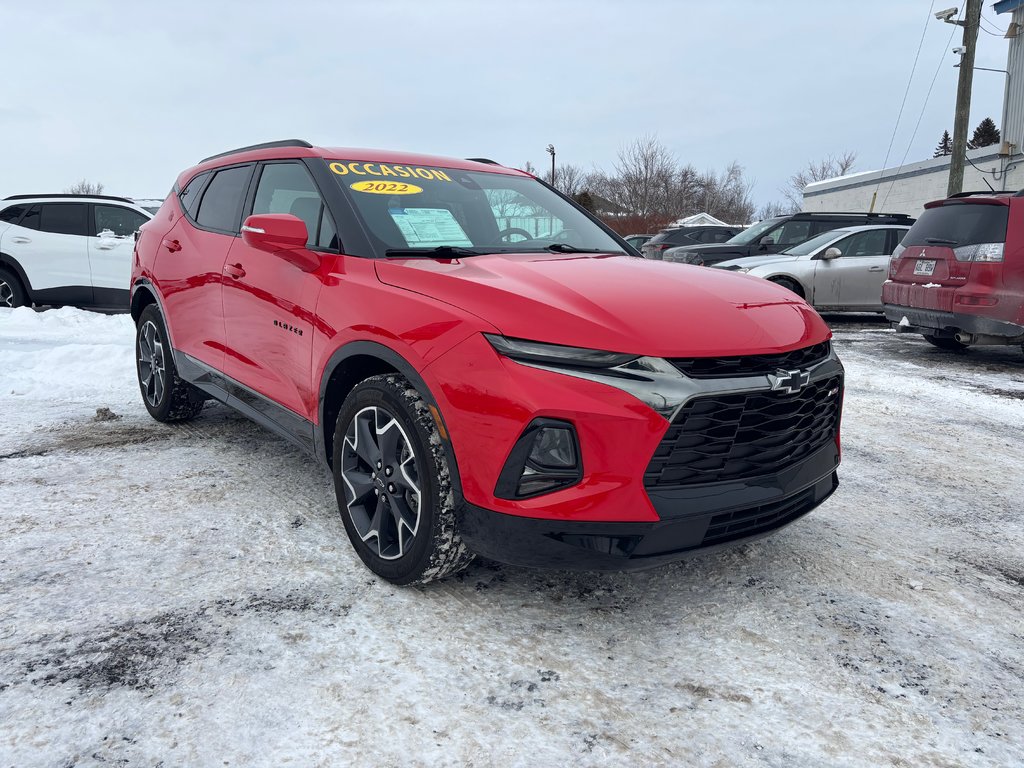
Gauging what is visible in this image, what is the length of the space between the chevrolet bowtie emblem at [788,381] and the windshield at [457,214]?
135 cm

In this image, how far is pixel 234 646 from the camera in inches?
95.8

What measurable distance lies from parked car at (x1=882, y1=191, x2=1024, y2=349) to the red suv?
212 inches

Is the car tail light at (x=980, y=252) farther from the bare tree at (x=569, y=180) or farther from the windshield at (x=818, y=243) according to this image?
the bare tree at (x=569, y=180)

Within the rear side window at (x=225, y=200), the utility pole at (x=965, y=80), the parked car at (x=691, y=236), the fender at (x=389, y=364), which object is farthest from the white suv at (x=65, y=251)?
the utility pole at (x=965, y=80)

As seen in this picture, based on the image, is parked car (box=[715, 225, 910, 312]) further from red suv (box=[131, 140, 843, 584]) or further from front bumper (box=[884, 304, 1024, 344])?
red suv (box=[131, 140, 843, 584])

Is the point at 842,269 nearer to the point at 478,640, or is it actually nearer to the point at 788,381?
the point at 788,381

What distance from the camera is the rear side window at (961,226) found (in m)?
7.35

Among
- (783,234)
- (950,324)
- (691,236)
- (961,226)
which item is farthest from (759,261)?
(691,236)

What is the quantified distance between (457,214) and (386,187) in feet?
1.15

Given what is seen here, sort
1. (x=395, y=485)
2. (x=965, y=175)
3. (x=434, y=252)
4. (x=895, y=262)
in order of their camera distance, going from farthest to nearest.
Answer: (x=965, y=175) < (x=895, y=262) < (x=434, y=252) < (x=395, y=485)

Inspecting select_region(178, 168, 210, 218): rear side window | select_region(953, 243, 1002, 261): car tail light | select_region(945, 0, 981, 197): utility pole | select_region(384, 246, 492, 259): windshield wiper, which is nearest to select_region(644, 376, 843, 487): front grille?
select_region(384, 246, 492, 259): windshield wiper

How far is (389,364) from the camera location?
287 cm

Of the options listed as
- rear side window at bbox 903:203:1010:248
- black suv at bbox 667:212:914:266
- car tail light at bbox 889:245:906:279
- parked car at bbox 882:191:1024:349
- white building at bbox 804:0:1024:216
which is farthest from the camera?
white building at bbox 804:0:1024:216

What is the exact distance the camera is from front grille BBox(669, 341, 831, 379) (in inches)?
93.4
